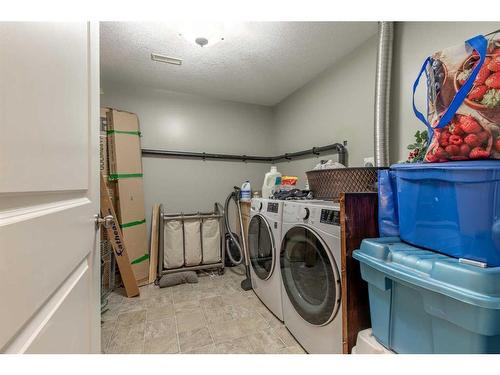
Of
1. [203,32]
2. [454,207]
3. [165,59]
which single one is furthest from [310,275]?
[165,59]

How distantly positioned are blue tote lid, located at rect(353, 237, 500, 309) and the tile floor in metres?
0.98

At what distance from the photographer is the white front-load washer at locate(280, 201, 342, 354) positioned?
1082 mm

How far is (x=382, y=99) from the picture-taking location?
1512mm

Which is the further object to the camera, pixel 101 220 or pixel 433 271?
pixel 101 220

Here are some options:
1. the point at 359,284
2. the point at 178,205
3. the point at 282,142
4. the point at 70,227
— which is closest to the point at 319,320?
the point at 359,284

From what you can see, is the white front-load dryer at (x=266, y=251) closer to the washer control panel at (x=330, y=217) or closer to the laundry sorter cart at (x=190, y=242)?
the washer control panel at (x=330, y=217)

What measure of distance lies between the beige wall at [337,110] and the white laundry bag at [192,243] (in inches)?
54.9

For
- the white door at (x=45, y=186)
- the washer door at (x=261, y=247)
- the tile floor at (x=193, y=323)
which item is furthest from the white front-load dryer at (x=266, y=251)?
the white door at (x=45, y=186)

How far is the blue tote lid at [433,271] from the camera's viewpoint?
20.4 inches

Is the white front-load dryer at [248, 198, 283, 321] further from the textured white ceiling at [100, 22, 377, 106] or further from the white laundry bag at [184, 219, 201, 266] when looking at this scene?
the textured white ceiling at [100, 22, 377, 106]

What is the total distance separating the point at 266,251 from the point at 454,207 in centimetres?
133

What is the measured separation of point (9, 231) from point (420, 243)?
105 cm

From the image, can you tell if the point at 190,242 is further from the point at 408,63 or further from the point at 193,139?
the point at 408,63

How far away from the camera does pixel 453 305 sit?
0.56m
